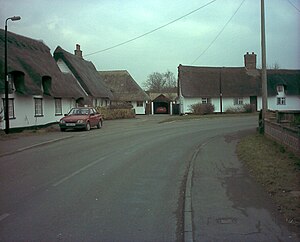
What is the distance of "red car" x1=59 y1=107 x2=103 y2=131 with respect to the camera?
25.7m

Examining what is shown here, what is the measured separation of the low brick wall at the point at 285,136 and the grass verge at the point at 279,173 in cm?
23

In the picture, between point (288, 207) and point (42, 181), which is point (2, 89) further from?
point (288, 207)

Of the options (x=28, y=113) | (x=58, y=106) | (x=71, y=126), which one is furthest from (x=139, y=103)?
(x=71, y=126)

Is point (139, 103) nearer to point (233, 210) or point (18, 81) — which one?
point (18, 81)

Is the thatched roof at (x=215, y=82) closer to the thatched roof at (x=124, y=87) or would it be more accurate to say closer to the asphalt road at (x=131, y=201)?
the thatched roof at (x=124, y=87)

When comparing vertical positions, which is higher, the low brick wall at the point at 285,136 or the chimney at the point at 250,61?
the chimney at the point at 250,61

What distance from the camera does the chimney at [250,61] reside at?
6356 cm

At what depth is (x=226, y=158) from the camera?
12344 mm

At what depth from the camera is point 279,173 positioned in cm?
886

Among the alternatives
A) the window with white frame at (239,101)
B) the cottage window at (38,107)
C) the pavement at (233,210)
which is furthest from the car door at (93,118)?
the window with white frame at (239,101)

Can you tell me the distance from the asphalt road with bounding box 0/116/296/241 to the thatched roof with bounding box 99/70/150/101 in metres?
48.3

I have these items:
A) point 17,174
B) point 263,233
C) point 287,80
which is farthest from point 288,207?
point 287,80

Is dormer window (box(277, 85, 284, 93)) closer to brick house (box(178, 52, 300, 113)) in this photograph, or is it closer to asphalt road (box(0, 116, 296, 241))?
brick house (box(178, 52, 300, 113))

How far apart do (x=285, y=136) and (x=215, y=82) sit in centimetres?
4743
